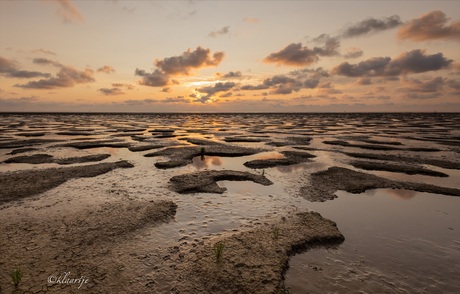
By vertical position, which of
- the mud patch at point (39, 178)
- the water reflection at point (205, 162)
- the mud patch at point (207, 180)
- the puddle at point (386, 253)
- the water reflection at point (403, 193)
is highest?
the mud patch at point (39, 178)

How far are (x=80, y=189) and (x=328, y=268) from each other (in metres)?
10.5

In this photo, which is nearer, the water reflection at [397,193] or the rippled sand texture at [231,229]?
the rippled sand texture at [231,229]

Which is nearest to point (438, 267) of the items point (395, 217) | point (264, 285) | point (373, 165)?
point (395, 217)

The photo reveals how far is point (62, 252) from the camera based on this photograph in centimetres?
643

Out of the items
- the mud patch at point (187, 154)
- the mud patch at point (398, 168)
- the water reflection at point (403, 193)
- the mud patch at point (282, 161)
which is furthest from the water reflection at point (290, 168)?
the water reflection at point (403, 193)

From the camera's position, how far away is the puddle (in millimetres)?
5527

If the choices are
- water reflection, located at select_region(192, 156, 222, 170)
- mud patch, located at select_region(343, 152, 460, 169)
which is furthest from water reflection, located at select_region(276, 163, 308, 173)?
mud patch, located at select_region(343, 152, 460, 169)

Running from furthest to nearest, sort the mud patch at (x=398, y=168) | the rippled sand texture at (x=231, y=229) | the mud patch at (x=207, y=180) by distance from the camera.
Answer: the mud patch at (x=398, y=168), the mud patch at (x=207, y=180), the rippled sand texture at (x=231, y=229)

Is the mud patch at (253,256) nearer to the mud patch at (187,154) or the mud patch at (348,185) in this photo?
the mud patch at (348,185)

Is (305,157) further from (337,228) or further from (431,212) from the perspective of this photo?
(337,228)

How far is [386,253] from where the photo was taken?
6.71 meters

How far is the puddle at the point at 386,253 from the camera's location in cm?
553

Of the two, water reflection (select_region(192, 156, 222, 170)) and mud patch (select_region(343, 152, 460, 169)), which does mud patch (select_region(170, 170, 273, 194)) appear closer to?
water reflection (select_region(192, 156, 222, 170))

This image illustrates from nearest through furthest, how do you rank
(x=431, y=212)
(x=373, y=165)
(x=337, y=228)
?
1. (x=337, y=228)
2. (x=431, y=212)
3. (x=373, y=165)
